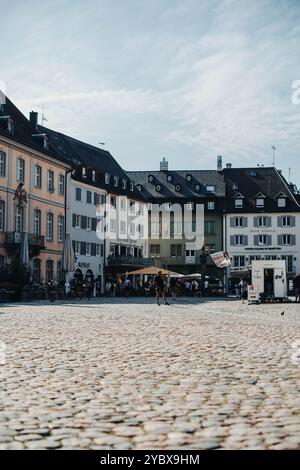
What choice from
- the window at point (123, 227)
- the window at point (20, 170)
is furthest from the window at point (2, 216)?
the window at point (123, 227)

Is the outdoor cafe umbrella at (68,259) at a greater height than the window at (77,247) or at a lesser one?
lesser

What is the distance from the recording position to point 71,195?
59.2m

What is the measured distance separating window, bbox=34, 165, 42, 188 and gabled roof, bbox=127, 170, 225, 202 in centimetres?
2980

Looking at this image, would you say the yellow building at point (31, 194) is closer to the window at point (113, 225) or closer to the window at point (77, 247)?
the window at point (77, 247)

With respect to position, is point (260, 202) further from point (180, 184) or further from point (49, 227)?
point (49, 227)

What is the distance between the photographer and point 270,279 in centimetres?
4131

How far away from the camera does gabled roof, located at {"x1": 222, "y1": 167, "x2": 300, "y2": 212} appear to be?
259ft

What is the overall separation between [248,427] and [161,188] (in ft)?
253

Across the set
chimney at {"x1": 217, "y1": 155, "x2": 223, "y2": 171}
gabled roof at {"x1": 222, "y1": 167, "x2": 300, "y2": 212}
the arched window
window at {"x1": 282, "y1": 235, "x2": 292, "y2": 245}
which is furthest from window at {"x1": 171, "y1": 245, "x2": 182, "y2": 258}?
the arched window

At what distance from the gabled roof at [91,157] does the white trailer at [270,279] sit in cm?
2367

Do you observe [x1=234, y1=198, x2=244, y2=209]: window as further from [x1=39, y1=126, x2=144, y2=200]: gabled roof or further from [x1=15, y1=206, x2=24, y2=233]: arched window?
[x1=15, y1=206, x2=24, y2=233]: arched window

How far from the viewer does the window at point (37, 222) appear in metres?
51.8

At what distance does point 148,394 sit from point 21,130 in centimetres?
4578
